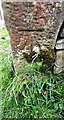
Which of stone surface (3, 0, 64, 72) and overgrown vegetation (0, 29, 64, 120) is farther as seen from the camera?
overgrown vegetation (0, 29, 64, 120)

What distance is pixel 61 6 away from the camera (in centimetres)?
187

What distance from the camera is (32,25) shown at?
196cm

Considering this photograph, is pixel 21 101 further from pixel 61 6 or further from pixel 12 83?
pixel 61 6

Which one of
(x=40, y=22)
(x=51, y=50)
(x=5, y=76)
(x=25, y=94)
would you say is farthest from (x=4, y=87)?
(x=40, y=22)

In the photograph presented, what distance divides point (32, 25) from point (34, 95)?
0.57 metres

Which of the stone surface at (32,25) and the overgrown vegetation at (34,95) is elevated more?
the stone surface at (32,25)

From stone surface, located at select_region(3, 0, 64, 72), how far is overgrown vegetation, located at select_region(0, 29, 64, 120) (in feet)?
0.50

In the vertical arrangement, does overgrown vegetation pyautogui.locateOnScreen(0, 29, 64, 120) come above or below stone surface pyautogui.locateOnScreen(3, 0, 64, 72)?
below

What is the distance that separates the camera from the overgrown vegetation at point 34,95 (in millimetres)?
2107

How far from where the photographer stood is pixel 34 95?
6.97 ft

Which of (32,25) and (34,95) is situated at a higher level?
(32,25)

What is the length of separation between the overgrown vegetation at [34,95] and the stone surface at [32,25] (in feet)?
0.50

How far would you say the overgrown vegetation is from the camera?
211 cm

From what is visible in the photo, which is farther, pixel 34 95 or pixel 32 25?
pixel 34 95
